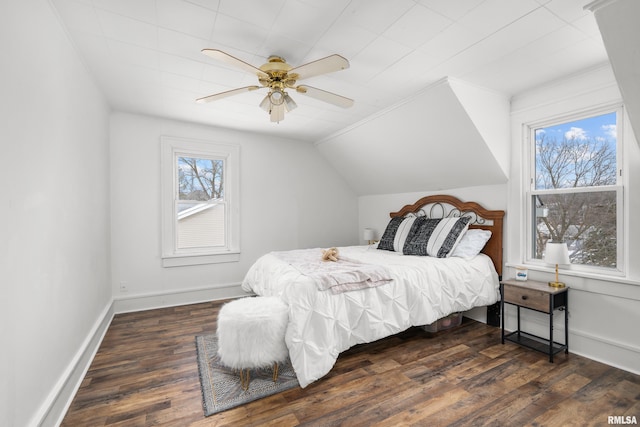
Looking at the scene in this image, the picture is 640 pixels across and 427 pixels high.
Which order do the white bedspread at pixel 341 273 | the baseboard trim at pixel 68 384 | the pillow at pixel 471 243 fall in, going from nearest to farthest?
the baseboard trim at pixel 68 384 < the white bedspread at pixel 341 273 < the pillow at pixel 471 243

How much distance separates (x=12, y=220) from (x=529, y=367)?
3.46m

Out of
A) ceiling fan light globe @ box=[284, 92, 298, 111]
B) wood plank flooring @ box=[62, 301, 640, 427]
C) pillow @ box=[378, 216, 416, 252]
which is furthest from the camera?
pillow @ box=[378, 216, 416, 252]

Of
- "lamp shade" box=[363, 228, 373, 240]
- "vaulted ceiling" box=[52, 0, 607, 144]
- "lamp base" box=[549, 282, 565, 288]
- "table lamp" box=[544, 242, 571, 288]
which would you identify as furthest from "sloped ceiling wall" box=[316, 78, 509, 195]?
"lamp base" box=[549, 282, 565, 288]

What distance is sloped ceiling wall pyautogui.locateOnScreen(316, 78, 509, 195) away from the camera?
2977 mm

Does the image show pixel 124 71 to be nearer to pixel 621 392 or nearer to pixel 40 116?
pixel 40 116

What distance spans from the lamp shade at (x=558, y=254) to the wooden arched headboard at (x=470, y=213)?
0.64m

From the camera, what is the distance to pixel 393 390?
6.90ft

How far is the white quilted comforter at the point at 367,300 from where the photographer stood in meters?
2.14

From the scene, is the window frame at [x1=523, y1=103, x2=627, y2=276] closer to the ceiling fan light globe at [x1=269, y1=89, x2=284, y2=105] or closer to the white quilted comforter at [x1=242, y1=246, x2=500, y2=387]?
the white quilted comforter at [x1=242, y1=246, x2=500, y2=387]

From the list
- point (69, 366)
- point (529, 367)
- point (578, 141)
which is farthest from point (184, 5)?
point (529, 367)

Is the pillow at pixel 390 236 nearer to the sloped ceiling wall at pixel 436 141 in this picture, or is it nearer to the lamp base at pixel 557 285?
the sloped ceiling wall at pixel 436 141

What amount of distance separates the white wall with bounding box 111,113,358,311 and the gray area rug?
1.78 m

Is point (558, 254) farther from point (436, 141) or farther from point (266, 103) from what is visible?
point (266, 103)

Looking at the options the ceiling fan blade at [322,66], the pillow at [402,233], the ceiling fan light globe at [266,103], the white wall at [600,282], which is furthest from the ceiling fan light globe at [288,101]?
the white wall at [600,282]
